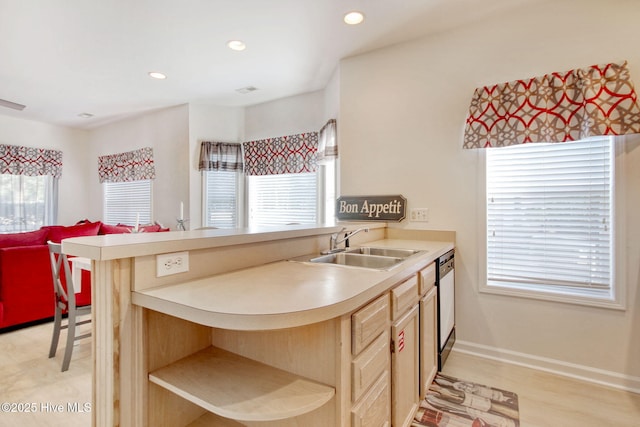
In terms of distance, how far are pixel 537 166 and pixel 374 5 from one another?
1728 mm

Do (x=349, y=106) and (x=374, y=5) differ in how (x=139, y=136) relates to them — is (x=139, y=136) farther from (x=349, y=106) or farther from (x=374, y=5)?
(x=374, y=5)

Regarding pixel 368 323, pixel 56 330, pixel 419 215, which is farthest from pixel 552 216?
pixel 56 330

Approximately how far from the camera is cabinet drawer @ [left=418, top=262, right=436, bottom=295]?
1.72 m

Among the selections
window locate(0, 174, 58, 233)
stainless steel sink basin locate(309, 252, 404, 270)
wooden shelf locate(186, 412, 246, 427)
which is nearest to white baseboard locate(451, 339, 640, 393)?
stainless steel sink basin locate(309, 252, 404, 270)

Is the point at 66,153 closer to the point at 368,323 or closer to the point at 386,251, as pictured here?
the point at 386,251

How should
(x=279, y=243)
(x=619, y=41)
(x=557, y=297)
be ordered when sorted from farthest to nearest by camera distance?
(x=557, y=297) < (x=619, y=41) < (x=279, y=243)

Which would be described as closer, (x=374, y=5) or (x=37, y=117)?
(x=374, y=5)

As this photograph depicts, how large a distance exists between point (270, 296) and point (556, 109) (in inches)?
94.5

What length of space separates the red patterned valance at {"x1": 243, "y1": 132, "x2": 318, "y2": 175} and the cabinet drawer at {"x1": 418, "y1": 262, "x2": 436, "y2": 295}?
227 centimetres

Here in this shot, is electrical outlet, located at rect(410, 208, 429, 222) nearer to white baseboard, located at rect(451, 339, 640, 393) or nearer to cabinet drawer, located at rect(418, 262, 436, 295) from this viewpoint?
cabinet drawer, located at rect(418, 262, 436, 295)

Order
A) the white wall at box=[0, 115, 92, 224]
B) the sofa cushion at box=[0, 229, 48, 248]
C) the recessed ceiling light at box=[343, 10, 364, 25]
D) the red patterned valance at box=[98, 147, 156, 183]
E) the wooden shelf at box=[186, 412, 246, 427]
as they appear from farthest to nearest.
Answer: the white wall at box=[0, 115, 92, 224] < the red patterned valance at box=[98, 147, 156, 183] < the sofa cushion at box=[0, 229, 48, 248] < the recessed ceiling light at box=[343, 10, 364, 25] < the wooden shelf at box=[186, 412, 246, 427]

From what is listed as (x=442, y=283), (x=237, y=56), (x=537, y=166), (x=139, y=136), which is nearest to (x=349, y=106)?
(x=237, y=56)

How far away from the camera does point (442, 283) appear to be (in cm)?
216

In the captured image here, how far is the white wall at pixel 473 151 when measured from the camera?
2.07 m
